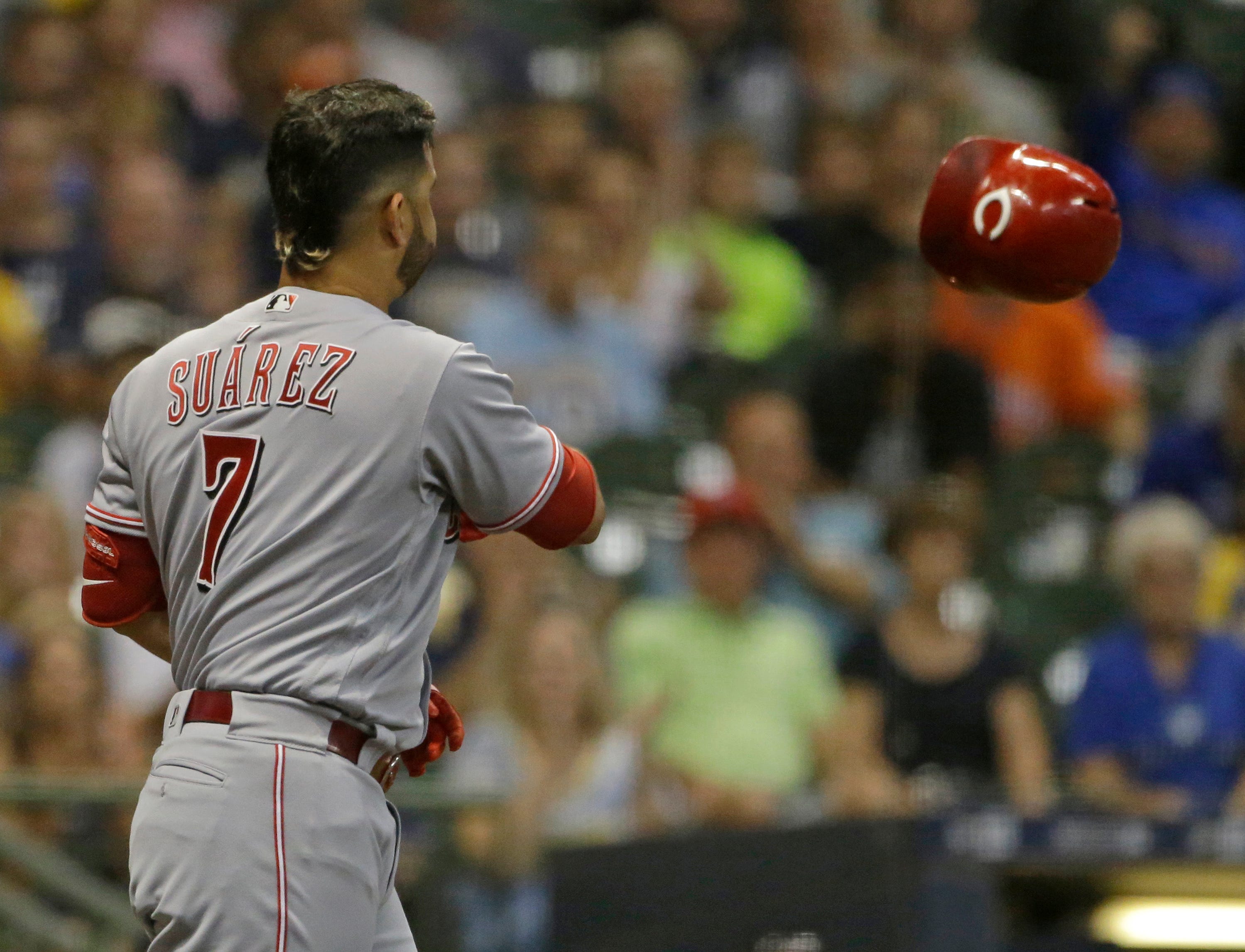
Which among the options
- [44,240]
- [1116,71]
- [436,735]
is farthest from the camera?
[1116,71]

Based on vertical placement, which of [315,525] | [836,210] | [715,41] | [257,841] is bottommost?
[257,841]

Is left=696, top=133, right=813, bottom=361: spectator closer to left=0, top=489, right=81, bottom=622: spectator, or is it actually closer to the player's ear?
left=0, top=489, right=81, bottom=622: spectator

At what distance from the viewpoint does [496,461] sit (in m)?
2.21

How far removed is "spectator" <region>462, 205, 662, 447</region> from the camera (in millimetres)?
5383

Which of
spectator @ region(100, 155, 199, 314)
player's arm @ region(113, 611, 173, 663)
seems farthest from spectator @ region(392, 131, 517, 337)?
player's arm @ region(113, 611, 173, 663)

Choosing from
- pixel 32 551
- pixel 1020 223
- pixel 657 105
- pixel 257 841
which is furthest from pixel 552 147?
pixel 257 841

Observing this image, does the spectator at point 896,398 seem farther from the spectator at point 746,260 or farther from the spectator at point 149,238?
the spectator at point 149,238

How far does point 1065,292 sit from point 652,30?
3.35m

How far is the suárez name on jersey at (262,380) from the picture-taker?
7.21ft

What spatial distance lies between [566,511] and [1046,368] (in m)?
3.98

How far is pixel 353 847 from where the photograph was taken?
2.17m

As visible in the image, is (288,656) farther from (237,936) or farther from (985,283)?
(985,283)

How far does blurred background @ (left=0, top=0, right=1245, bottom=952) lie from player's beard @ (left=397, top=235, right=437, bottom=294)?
1.94m

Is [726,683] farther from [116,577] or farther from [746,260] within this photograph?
[116,577]
